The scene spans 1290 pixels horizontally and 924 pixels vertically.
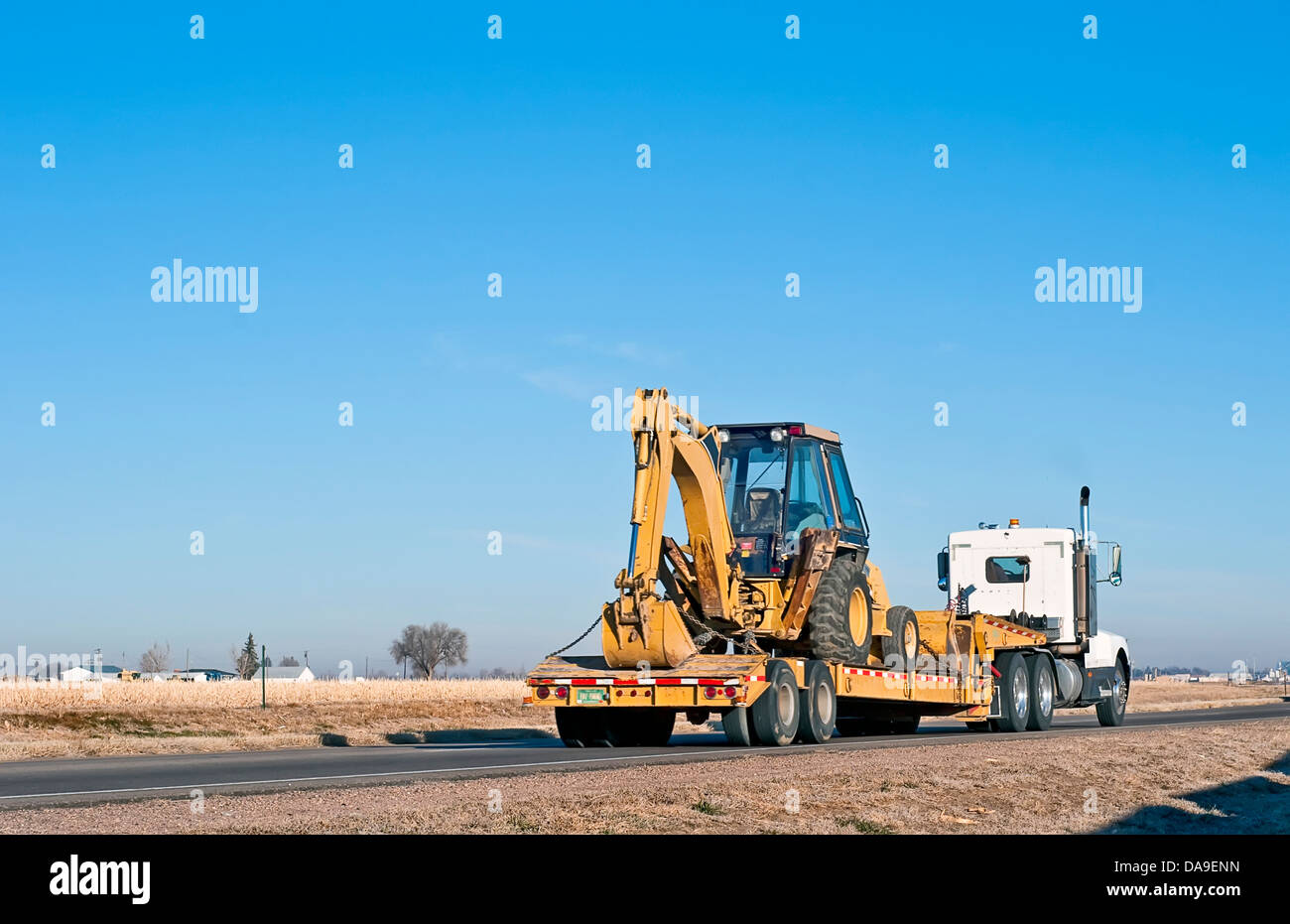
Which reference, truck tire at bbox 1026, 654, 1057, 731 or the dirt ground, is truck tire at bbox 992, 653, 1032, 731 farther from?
the dirt ground

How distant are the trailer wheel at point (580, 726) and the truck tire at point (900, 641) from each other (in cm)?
483

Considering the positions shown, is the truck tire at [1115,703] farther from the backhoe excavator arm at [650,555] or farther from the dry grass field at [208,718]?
the backhoe excavator arm at [650,555]

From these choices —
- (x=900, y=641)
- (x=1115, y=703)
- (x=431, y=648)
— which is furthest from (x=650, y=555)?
(x=431, y=648)

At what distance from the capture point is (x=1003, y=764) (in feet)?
52.6

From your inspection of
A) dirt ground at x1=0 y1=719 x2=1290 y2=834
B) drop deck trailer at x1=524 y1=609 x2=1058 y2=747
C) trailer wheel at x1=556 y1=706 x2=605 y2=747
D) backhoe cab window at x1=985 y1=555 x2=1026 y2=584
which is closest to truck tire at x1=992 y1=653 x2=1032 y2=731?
drop deck trailer at x1=524 y1=609 x2=1058 y2=747

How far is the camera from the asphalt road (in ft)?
46.3

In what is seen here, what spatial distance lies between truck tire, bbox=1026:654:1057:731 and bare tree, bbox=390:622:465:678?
4510 inches

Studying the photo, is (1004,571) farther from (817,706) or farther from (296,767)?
(296,767)

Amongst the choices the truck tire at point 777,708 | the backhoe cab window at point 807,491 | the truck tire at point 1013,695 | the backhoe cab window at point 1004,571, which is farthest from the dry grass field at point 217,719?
the backhoe cab window at point 807,491

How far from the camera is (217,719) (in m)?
36.0

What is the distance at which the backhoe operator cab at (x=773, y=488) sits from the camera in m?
21.5
